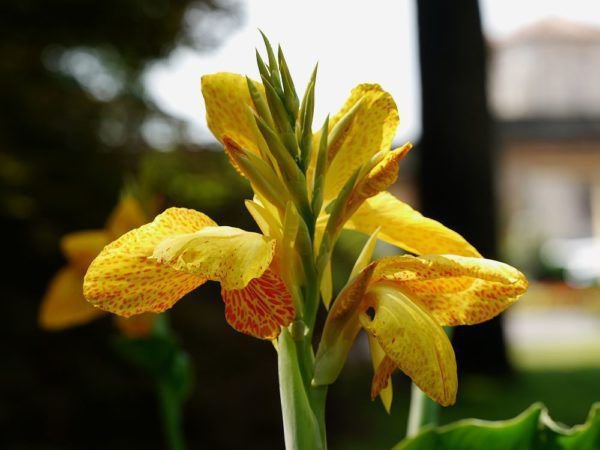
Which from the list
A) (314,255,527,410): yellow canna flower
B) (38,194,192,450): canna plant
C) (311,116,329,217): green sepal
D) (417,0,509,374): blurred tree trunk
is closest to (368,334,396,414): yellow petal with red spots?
(314,255,527,410): yellow canna flower

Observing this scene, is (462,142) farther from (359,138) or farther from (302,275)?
(302,275)

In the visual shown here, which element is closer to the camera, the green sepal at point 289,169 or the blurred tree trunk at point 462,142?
the green sepal at point 289,169

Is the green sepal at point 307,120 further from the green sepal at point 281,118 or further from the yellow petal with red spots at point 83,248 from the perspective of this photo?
the yellow petal with red spots at point 83,248

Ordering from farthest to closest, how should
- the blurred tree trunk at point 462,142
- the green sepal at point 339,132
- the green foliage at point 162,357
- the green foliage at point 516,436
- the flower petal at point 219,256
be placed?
the blurred tree trunk at point 462,142 → the green foliage at point 162,357 → the green foliage at point 516,436 → the green sepal at point 339,132 → the flower petal at point 219,256

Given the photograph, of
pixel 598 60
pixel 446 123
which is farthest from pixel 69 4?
pixel 598 60

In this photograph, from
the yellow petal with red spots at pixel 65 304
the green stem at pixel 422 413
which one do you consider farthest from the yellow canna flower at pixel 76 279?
the green stem at pixel 422 413

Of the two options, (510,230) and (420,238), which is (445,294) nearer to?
(420,238)
